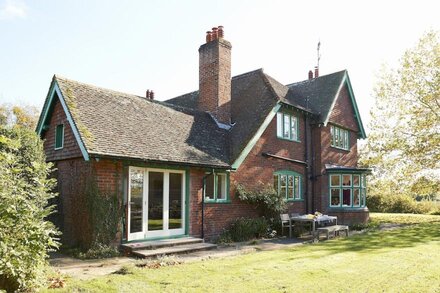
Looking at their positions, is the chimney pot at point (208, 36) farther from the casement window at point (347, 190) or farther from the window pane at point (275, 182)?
the casement window at point (347, 190)

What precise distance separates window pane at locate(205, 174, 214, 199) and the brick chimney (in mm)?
4327

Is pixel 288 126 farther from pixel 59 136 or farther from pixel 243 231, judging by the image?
pixel 59 136

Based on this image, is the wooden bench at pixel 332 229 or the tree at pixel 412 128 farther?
the tree at pixel 412 128

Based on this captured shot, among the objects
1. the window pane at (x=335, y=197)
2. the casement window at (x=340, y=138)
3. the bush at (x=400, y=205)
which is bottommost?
the bush at (x=400, y=205)

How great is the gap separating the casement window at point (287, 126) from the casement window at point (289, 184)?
1853 mm

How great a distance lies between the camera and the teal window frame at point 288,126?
Result: 60.8ft

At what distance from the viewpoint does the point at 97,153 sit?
11.0m

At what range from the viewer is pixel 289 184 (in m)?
19.1

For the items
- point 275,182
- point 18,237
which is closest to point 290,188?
point 275,182

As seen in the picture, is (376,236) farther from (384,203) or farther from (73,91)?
(384,203)

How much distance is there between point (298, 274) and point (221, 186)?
709cm

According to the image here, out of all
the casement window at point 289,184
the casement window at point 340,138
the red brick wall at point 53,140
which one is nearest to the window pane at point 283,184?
the casement window at point 289,184

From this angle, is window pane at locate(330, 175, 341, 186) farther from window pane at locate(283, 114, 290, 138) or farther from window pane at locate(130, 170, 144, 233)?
window pane at locate(130, 170, 144, 233)

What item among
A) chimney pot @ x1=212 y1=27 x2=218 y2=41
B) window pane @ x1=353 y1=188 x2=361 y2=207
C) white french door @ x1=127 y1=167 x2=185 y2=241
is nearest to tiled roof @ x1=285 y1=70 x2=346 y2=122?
window pane @ x1=353 y1=188 x2=361 y2=207
